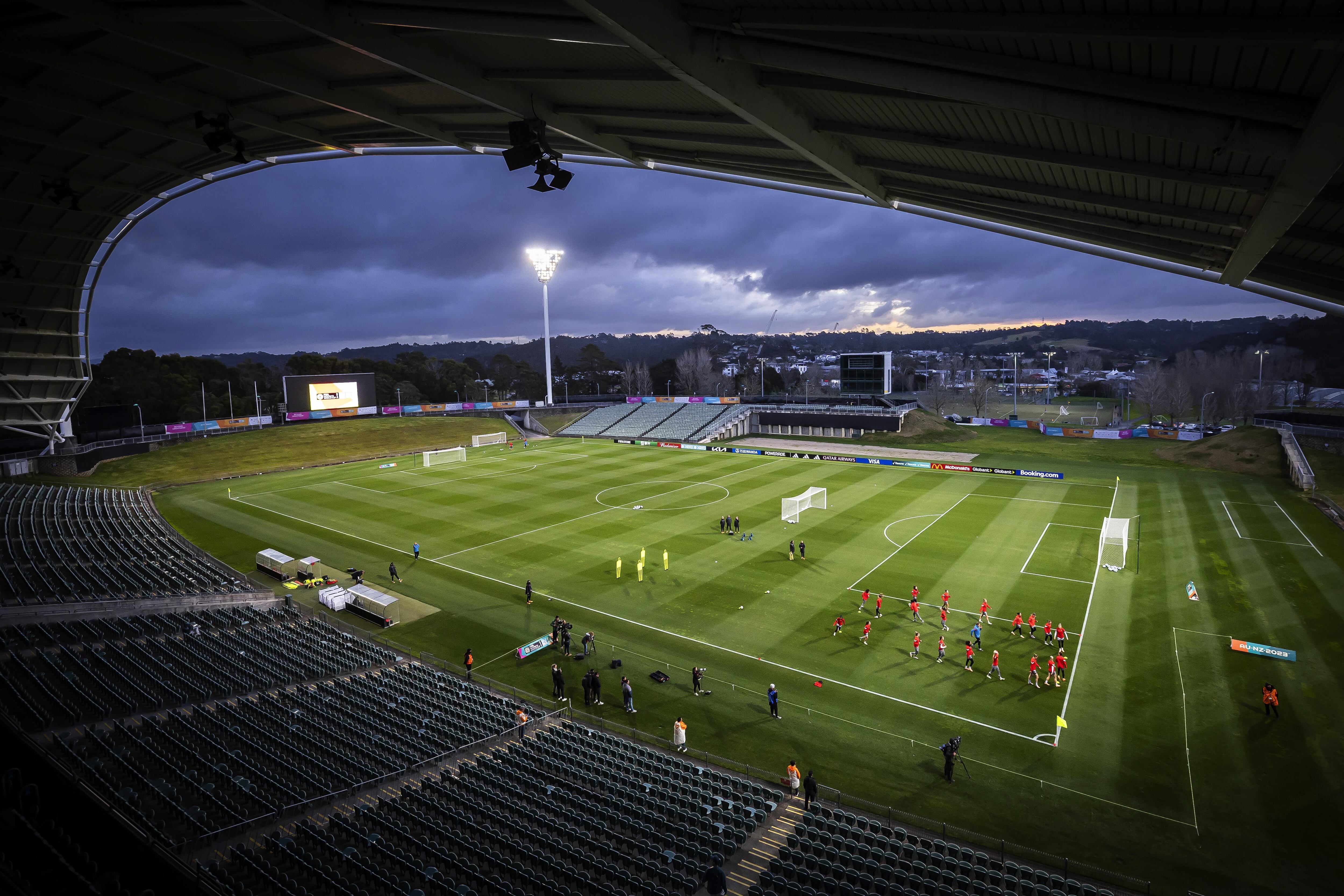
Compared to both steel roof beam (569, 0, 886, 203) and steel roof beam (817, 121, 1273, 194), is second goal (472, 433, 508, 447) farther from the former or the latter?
steel roof beam (817, 121, 1273, 194)

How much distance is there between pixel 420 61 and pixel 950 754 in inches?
751

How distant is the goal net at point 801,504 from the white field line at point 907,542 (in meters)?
5.22

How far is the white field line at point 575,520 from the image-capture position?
35.0 m

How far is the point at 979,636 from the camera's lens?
23.0m

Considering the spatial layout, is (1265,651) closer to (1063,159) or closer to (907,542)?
(907,542)

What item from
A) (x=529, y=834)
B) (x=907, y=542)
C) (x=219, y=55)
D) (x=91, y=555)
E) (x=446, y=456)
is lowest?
(x=907, y=542)

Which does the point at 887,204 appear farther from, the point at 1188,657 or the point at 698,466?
the point at 698,466

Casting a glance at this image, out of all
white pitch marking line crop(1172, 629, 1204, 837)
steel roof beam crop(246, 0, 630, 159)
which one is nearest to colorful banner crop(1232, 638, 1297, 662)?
white pitch marking line crop(1172, 629, 1204, 837)

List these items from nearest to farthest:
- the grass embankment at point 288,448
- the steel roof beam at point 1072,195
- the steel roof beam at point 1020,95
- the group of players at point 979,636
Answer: the steel roof beam at point 1020,95 → the steel roof beam at point 1072,195 → the group of players at point 979,636 → the grass embankment at point 288,448

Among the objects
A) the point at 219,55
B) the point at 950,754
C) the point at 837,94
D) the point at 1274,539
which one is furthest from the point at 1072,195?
the point at 1274,539

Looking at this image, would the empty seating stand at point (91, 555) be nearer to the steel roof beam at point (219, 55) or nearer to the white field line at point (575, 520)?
the white field line at point (575, 520)

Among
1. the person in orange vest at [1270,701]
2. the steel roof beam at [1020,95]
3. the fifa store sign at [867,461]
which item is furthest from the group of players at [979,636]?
the fifa store sign at [867,461]

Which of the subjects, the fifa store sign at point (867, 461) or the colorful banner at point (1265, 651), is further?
the fifa store sign at point (867, 461)

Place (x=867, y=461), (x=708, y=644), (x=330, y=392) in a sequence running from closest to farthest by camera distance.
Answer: (x=708, y=644) → (x=867, y=461) → (x=330, y=392)
